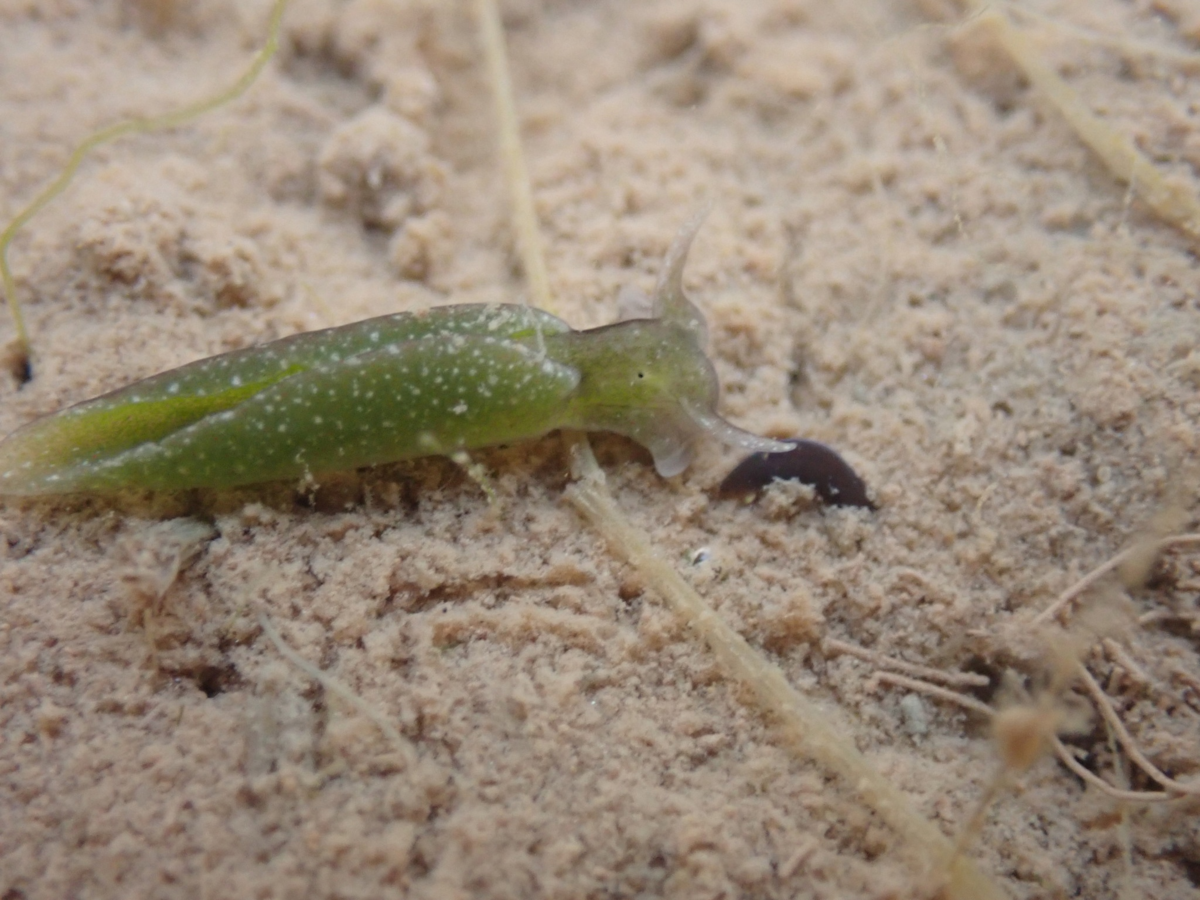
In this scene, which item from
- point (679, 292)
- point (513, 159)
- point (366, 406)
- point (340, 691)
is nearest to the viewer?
point (340, 691)

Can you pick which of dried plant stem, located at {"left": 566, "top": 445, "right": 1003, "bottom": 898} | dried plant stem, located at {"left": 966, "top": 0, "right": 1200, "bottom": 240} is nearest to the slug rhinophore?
dried plant stem, located at {"left": 566, "top": 445, "right": 1003, "bottom": 898}

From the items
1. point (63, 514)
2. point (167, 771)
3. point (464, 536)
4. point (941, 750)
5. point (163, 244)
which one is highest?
point (163, 244)

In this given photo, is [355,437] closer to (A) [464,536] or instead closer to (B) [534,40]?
(A) [464,536]

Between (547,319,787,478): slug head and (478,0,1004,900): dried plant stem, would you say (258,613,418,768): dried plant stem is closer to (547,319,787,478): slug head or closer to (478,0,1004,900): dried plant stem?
(478,0,1004,900): dried plant stem

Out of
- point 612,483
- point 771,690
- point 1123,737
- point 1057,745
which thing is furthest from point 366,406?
point 1123,737

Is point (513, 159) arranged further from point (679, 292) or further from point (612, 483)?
point (612, 483)

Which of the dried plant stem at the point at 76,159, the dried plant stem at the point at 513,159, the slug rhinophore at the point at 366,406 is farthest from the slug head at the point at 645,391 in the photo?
the dried plant stem at the point at 76,159

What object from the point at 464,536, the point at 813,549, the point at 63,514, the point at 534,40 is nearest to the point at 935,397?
the point at 813,549
